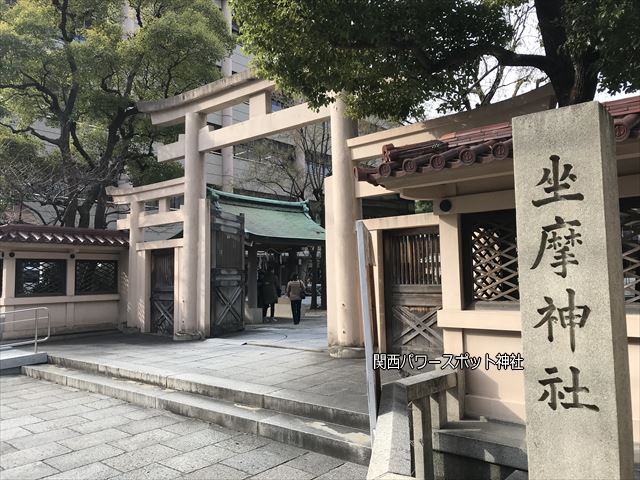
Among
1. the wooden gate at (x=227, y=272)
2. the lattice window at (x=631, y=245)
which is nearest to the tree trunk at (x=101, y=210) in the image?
the wooden gate at (x=227, y=272)

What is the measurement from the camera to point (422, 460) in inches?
173

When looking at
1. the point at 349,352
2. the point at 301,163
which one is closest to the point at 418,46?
the point at 349,352

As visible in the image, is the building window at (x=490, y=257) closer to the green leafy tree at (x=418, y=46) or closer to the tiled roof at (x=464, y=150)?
the tiled roof at (x=464, y=150)

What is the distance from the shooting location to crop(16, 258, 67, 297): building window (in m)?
12.6

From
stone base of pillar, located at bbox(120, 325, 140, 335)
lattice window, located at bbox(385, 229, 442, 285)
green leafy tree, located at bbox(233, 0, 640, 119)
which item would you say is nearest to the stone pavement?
lattice window, located at bbox(385, 229, 442, 285)

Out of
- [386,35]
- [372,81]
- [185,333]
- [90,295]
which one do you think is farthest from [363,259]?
[90,295]

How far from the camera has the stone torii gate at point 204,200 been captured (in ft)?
28.5

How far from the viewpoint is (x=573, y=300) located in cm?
277

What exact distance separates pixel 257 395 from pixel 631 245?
15.3 ft

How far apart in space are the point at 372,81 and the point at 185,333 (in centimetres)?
777

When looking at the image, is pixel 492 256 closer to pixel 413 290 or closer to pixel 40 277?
pixel 413 290

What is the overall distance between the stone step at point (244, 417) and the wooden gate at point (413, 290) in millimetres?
2389

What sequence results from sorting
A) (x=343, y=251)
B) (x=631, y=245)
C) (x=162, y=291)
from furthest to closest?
(x=162, y=291) < (x=343, y=251) < (x=631, y=245)

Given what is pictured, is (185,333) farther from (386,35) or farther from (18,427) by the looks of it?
(386,35)
